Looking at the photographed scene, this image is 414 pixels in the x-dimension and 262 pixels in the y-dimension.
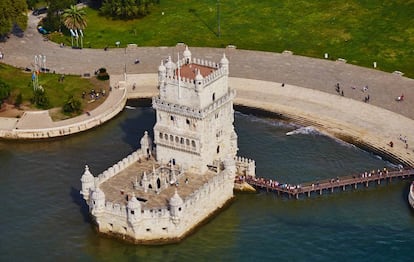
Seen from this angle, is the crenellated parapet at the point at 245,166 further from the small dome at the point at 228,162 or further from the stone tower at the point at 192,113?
the small dome at the point at 228,162

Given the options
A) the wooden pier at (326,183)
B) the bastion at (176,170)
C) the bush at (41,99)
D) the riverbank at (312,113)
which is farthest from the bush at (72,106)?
the wooden pier at (326,183)

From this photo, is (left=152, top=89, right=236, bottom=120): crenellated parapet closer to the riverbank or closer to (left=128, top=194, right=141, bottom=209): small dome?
(left=128, top=194, right=141, bottom=209): small dome

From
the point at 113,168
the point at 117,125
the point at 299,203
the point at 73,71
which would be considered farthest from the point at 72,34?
the point at 299,203

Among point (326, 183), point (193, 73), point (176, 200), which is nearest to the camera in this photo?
point (176, 200)

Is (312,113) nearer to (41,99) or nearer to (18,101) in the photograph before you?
(41,99)

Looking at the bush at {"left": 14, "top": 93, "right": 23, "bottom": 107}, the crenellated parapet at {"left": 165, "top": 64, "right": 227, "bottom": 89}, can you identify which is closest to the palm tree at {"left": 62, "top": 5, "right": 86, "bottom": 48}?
the bush at {"left": 14, "top": 93, "right": 23, "bottom": 107}

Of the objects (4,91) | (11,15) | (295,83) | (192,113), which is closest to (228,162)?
(192,113)
